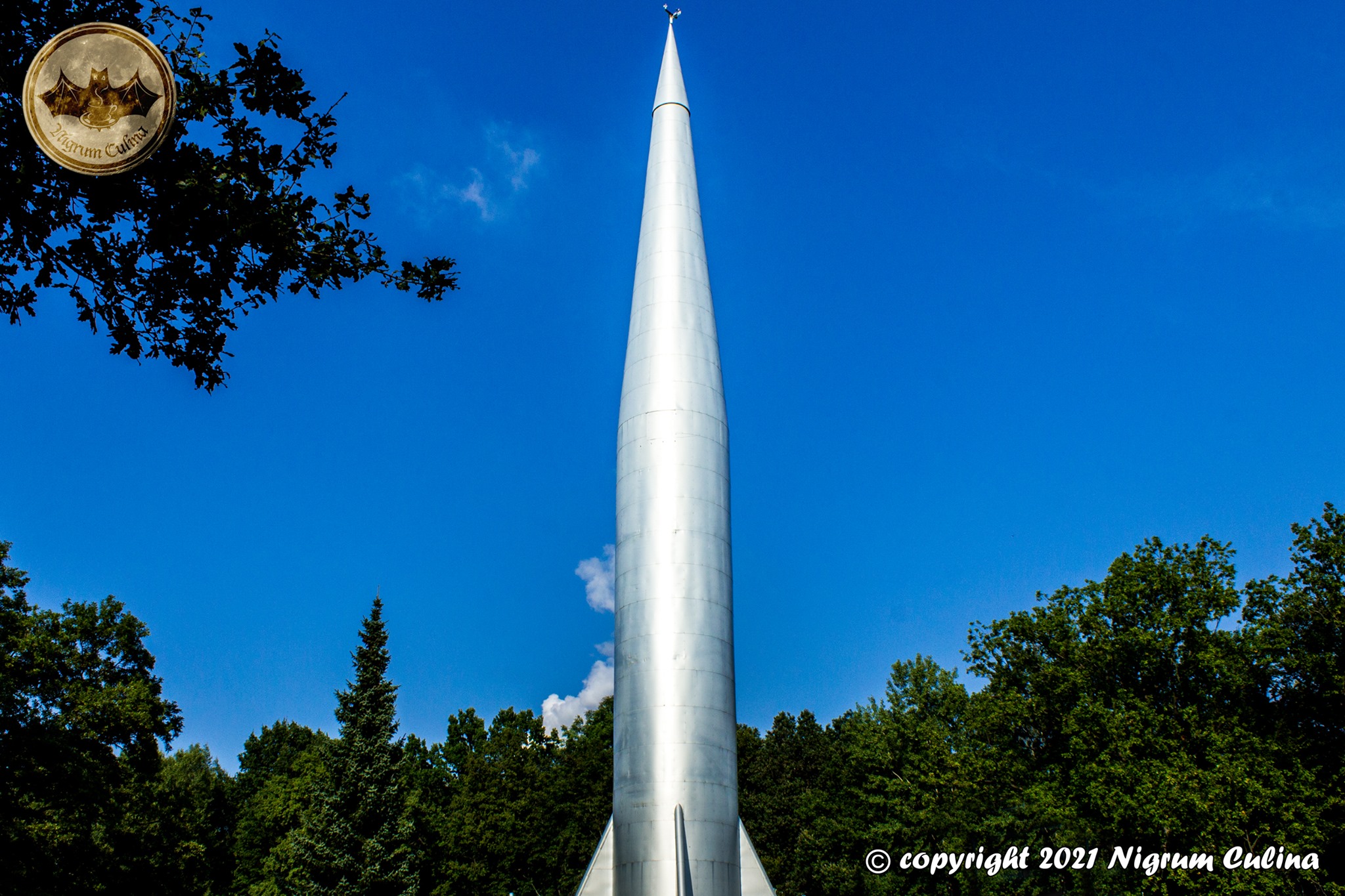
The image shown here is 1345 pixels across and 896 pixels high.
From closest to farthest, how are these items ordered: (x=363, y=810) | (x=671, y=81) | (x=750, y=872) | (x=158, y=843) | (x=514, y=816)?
(x=750, y=872) < (x=671, y=81) < (x=158, y=843) < (x=363, y=810) < (x=514, y=816)

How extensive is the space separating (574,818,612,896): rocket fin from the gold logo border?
12.7 meters

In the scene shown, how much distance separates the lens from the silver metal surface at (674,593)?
15.6 m

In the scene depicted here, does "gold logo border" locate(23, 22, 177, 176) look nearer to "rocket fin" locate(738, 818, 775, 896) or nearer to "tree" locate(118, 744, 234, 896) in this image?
"rocket fin" locate(738, 818, 775, 896)

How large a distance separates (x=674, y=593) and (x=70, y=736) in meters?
22.4

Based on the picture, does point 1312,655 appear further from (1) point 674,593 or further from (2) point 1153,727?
(1) point 674,593

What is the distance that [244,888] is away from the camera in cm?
5425

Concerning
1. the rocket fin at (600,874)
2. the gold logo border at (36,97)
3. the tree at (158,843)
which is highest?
the gold logo border at (36,97)

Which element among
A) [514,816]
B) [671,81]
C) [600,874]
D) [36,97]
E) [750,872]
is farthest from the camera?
[514,816]

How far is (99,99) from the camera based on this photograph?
8984mm

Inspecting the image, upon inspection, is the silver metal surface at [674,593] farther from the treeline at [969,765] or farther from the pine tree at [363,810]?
the pine tree at [363,810]

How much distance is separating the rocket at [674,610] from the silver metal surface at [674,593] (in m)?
0.03

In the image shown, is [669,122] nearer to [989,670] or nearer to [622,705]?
[622,705]

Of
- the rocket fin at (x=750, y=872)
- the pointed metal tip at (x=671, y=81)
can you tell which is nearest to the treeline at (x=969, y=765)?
the rocket fin at (x=750, y=872)

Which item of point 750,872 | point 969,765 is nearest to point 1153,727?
point 969,765
